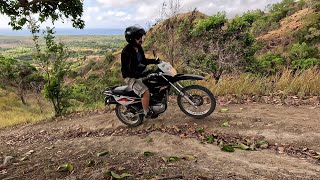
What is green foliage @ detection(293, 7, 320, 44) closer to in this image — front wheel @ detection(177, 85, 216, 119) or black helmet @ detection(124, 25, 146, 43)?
front wheel @ detection(177, 85, 216, 119)

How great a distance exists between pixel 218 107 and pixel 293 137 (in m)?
2.63

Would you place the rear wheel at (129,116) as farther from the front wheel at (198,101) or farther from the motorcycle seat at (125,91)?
the front wheel at (198,101)

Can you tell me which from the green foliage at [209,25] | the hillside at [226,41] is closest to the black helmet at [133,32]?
the hillside at [226,41]

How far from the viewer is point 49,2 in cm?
867

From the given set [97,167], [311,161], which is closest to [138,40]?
[97,167]

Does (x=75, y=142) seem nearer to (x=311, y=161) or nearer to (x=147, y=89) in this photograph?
(x=147, y=89)

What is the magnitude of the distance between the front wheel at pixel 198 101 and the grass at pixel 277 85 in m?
2.44

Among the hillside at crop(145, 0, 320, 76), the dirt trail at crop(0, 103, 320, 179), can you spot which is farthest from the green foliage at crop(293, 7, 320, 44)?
the dirt trail at crop(0, 103, 320, 179)

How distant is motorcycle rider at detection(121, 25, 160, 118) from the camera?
6680 mm

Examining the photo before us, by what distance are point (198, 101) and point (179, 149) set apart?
1775mm

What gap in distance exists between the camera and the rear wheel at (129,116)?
299 inches

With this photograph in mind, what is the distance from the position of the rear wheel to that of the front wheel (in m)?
1.07

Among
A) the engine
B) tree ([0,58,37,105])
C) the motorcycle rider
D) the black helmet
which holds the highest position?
the black helmet

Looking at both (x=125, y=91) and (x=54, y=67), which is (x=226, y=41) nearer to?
(x=54, y=67)
